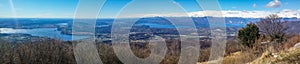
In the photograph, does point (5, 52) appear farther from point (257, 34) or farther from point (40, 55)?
point (257, 34)

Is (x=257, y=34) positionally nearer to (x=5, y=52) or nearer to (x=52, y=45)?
(x=52, y=45)

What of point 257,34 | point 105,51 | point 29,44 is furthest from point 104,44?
point 257,34

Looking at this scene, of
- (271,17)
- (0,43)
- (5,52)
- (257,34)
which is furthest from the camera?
(271,17)

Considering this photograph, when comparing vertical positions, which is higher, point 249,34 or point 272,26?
point 272,26

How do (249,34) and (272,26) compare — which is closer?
(249,34)

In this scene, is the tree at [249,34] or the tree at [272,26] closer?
the tree at [249,34]

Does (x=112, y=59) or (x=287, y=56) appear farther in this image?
(x=112, y=59)

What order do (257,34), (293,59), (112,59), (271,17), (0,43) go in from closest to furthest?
1. (293,59)
2. (0,43)
3. (112,59)
4. (257,34)
5. (271,17)

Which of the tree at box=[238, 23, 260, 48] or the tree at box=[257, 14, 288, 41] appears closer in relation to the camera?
the tree at box=[238, 23, 260, 48]

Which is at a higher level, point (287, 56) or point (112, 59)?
point (287, 56)
